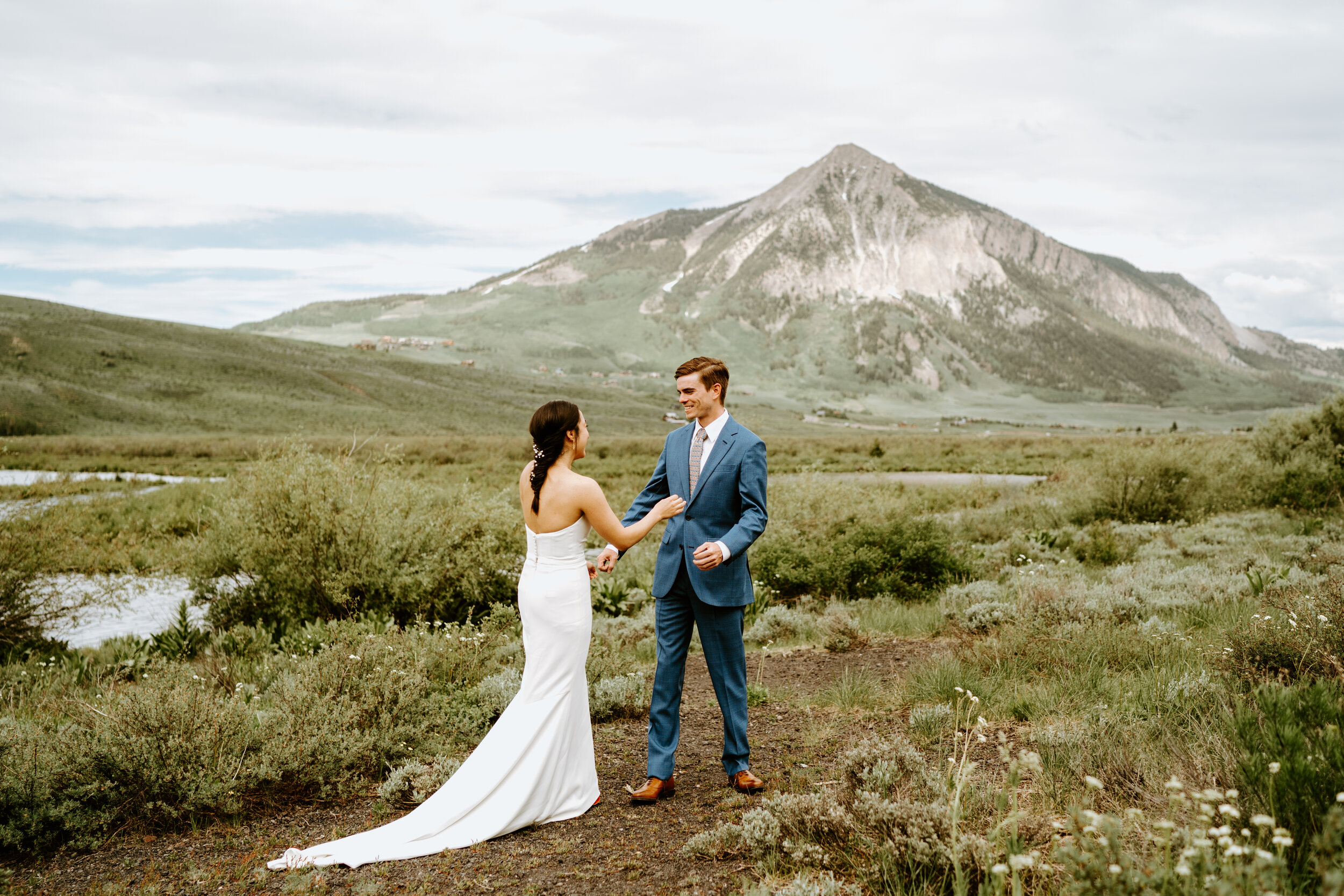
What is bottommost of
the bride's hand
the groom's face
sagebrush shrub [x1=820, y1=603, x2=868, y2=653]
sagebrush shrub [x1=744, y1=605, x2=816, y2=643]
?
sagebrush shrub [x1=744, y1=605, x2=816, y2=643]

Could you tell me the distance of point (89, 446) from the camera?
52250mm

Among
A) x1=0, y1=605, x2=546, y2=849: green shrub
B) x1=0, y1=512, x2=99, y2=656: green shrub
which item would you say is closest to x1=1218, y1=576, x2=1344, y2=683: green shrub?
x1=0, y1=605, x2=546, y2=849: green shrub

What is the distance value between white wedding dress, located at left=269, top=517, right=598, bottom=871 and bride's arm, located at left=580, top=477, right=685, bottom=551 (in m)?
0.13

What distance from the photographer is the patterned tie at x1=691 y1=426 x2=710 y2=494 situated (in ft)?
16.0

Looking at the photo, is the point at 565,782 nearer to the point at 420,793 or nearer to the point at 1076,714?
the point at 420,793

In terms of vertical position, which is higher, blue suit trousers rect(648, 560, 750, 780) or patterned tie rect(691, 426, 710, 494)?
patterned tie rect(691, 426, 710, 494)

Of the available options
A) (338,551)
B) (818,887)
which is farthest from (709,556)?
(338,551)

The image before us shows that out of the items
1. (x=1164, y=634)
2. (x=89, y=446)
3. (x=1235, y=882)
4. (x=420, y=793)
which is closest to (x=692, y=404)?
(x=420, y=793)

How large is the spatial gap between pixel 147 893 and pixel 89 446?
59735 mm

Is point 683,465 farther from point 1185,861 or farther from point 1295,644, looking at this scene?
point 1295,644

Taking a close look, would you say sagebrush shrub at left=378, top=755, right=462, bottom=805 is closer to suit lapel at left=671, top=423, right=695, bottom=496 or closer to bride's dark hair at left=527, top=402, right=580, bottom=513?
bride's dark hair at left=527, top=402, right=580, bottom=513

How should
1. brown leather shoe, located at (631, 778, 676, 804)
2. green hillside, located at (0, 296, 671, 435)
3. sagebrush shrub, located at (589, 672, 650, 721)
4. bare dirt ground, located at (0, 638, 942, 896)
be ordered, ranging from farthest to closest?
1. green hillside, located at (0, 296, 671, 435)
2. sagebrush shrub, located at (589, 672, 650, 721)
3. brown leather shoe, located at (631, 778, 676, 804)
4. bare dirt ground, located at (0, 638, 942, 896)

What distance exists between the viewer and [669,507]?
459cm

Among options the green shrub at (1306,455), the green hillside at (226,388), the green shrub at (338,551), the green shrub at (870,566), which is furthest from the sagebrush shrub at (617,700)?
the green hillside at (226,388)
